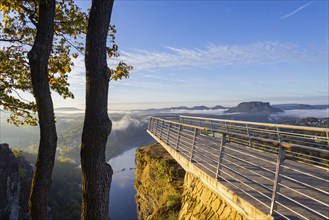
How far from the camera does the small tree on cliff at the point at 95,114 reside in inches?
186

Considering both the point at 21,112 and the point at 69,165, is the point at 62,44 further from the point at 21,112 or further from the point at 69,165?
the point at 69,165

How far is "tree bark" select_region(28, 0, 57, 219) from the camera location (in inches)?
200

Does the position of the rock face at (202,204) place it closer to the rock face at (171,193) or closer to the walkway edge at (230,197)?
the rock face at (171,193)

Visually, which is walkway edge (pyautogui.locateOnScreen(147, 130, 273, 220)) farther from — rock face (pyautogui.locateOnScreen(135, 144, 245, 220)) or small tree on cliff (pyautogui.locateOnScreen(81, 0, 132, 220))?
small tree on cliff (pyautogui.locateOnScreen(81, 0, 132, 220))

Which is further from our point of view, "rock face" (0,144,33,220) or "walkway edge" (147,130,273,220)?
"rock face" (0,144,33,220)

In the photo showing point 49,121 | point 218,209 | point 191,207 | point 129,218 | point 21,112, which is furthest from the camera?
point 129,218

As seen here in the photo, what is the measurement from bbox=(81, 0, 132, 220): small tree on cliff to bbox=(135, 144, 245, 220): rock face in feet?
9.72

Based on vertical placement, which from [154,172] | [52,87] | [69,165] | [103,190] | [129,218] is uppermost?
[52,87]

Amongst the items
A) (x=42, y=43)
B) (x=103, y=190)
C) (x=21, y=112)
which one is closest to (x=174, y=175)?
(x=21, y=112)

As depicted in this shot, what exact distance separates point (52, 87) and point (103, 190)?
5173 millimetres

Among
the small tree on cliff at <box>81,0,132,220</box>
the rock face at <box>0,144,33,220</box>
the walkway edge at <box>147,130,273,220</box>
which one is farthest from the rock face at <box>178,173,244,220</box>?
the rock face at <box>0,144,33,220</box>

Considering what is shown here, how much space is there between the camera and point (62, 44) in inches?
333

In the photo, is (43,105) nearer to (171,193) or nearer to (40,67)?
(40,67)

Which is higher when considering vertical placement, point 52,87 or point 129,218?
point 52,87
